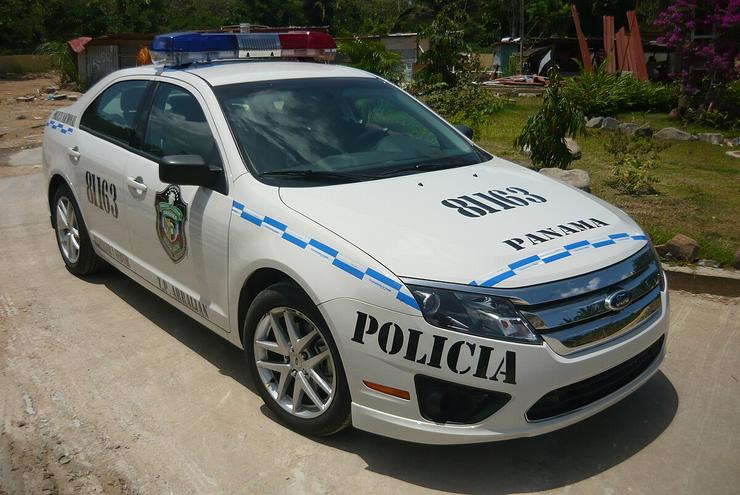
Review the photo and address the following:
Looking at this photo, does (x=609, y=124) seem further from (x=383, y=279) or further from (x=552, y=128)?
(x=383, y=279)

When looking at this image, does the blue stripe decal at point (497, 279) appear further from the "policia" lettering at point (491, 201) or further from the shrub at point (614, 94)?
the shrub at point (614, 94)

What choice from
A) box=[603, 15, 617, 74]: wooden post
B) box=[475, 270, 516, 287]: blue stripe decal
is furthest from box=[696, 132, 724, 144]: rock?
box=[475, 270, 516, 287]: blue stripe decal

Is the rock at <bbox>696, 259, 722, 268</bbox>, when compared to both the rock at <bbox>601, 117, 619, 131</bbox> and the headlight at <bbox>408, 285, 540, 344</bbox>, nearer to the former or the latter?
the headlight at <bbox>408, 285, 540, 344</bbox>

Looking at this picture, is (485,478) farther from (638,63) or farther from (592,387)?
(638,63)

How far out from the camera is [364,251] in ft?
10.5

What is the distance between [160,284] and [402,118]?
1.79 meters

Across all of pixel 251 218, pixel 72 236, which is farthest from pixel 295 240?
pixel 72 236

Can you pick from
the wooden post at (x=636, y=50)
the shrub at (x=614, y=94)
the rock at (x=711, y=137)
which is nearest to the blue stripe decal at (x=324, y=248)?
the rock at (x=711, y=137)

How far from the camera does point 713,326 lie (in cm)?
491

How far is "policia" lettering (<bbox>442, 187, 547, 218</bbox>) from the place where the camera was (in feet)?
11.8

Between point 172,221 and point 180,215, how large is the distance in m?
0.11

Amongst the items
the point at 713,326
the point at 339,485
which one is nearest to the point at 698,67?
the point at 713,326

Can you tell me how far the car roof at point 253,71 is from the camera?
4.42 m

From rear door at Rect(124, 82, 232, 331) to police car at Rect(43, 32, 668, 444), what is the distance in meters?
0.01
